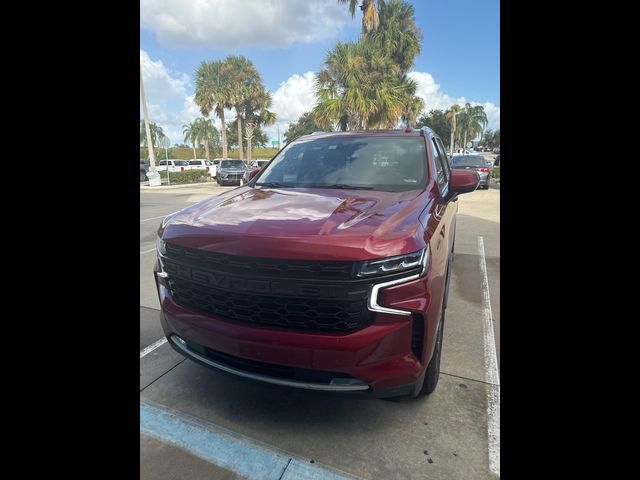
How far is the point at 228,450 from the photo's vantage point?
6.53ft

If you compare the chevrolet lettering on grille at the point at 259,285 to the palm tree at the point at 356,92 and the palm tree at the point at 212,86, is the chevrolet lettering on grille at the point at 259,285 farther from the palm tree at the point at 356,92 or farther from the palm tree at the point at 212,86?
the palm tree at the point at 212,86

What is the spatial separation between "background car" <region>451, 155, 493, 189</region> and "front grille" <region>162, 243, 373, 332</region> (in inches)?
632

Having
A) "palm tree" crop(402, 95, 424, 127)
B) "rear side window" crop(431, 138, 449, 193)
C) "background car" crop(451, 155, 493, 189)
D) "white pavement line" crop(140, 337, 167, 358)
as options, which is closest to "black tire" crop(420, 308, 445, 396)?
"rear side window" crop(431, 138, 449, 193)

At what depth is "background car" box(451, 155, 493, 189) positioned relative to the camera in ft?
53.2

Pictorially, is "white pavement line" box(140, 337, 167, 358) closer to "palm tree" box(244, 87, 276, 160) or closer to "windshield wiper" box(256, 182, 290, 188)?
"windshield wiper" box(256, 182, 290, 188)

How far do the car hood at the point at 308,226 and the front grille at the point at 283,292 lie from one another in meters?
0.06

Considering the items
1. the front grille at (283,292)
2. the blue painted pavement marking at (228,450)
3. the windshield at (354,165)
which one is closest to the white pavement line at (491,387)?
the blue painted pavement marking at (228,450)

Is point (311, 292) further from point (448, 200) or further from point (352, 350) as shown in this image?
point (448, 200)

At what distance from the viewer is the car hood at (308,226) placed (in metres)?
1.68
